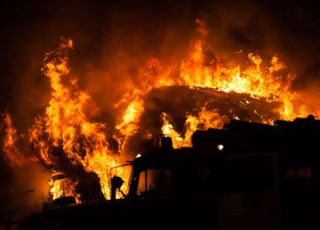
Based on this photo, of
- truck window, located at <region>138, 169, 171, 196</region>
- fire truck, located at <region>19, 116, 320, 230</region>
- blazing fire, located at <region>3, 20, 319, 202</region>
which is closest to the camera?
fire truck, located at <region>19, 116, 320, 230</region>

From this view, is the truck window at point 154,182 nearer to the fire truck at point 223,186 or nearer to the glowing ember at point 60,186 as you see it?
the fire truck at point 223,186

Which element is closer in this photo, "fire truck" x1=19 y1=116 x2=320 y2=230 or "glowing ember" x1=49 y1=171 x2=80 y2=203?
"fire truck" x1=19 y1=116 x2=320 y2=230

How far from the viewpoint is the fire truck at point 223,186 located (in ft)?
20.6

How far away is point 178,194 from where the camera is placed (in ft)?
23.2

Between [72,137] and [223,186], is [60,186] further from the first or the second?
[223,186]

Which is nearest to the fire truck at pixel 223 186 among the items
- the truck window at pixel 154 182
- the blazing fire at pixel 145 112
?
the truck window at pixel 154 182

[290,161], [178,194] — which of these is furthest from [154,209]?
[290,161]

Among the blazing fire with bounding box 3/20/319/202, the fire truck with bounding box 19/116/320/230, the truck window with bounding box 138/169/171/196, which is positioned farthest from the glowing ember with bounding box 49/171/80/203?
the truck window with bounding box 138/169/171/196

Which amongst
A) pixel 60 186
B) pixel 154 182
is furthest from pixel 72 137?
pixel 154 182

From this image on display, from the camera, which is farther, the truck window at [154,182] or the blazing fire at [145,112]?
the blazing fire at [145,112]

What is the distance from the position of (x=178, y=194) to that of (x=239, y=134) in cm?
171

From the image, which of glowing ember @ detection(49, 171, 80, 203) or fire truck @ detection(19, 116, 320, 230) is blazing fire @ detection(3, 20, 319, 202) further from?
fire truck @ detection(19, 116, 320, 230)

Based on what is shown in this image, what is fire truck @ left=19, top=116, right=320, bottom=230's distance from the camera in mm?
6273

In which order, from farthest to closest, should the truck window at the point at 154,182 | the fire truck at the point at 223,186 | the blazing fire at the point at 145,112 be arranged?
the blazing fire at the point at 145,112
the truck window at the point at 154,182
the fire truck at the point at 223,186
